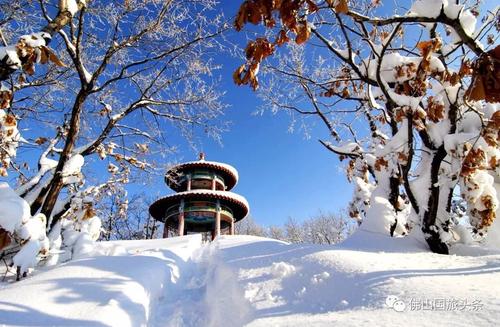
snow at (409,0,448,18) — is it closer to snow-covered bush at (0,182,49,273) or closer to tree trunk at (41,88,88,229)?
snow-covered bush at (0,182,49,273)

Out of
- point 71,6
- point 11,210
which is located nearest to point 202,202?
point 11,210

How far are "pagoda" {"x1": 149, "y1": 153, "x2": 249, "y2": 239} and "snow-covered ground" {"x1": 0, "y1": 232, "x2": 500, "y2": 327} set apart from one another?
48.0ft

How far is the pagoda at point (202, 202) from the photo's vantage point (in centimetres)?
2081

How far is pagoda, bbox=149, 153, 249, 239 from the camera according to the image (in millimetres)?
20812

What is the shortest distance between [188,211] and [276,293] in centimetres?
1761

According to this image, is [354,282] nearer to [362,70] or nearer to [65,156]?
→ [362,70]

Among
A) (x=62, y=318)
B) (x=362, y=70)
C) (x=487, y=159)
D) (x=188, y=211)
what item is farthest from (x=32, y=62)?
(x=188, y=211)

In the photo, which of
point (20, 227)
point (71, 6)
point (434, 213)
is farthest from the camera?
point (434, 213)

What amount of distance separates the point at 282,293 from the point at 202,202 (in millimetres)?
17547

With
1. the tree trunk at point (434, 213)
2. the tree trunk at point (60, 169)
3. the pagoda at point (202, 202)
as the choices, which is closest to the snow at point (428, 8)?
the tree trunk at point (434, 213)

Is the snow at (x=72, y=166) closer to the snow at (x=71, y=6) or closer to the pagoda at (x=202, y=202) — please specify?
the snow at (x=71, y=6)

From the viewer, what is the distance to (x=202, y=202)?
827 inches

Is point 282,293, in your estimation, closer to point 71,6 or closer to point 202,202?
point 71,6

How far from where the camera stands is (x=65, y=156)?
20.3ft
